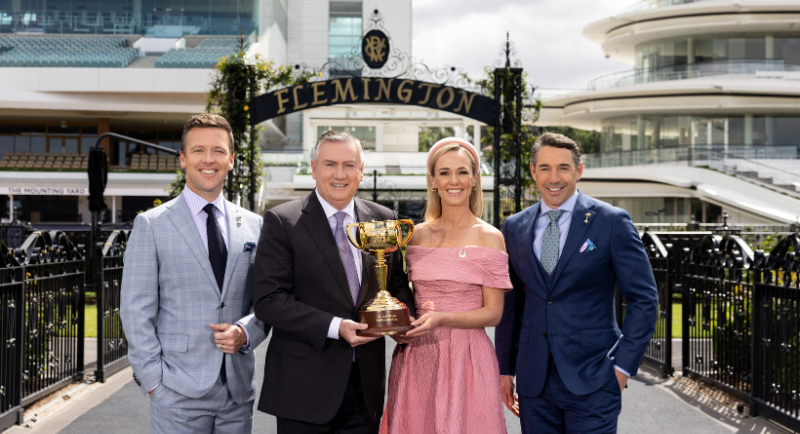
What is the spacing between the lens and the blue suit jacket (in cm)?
337

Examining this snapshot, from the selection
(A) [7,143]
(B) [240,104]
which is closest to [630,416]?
(B) [240,104]

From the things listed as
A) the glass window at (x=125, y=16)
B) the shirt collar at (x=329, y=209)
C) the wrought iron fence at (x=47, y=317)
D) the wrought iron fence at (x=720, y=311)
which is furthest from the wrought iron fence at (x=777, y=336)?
the glass window at (x=125, y=16)

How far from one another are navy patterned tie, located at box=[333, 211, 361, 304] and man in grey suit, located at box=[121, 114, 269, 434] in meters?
0.43

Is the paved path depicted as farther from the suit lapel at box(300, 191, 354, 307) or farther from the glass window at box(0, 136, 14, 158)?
the glass window at box(0, 136, 14, 158)

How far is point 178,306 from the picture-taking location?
128 inches

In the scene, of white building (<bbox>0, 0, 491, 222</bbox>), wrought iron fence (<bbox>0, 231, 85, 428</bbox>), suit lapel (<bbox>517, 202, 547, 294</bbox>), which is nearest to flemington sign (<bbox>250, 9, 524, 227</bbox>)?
wrought iron fence (<bbox>0, 231, 85, 428</bbox>)

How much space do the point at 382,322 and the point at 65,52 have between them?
36959 millimetres

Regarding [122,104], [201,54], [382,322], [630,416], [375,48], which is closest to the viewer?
[382,322]

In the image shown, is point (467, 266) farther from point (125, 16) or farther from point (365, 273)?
point (125, 16)

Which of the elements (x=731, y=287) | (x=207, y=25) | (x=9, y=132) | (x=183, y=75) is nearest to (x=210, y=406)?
(x=731, y=287)

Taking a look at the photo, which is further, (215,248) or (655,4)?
(655,4)

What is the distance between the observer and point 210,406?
324cm

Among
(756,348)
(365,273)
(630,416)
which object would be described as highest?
(365,273)

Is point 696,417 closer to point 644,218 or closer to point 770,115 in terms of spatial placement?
point 644,218
